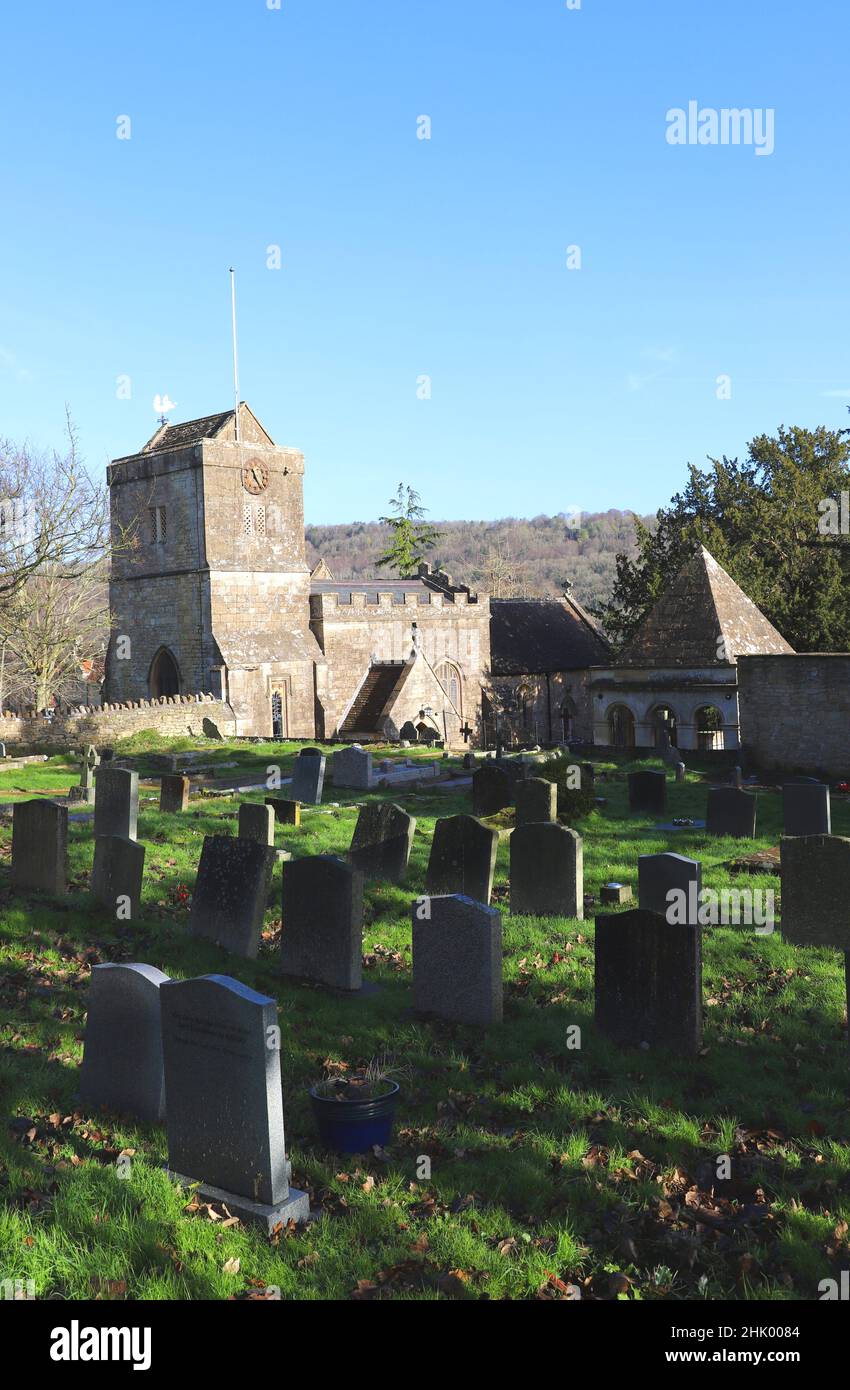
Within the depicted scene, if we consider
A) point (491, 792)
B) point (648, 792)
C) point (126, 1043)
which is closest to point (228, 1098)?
point (126, 1043)

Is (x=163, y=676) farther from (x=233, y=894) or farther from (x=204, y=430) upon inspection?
(x=233, y=894)

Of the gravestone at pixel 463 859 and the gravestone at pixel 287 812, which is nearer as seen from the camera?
the gravestone at pixel 463 859

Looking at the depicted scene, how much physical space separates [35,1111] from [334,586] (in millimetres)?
41942

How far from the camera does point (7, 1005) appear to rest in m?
8.59

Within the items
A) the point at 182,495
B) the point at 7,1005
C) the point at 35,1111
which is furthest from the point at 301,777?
the point at 182,495

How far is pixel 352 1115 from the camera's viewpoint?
6.49 metres

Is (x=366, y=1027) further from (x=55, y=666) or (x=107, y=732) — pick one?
(x=55, y=666)

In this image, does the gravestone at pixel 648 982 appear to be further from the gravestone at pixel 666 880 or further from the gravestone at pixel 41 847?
the gravestone at pixel 41 847

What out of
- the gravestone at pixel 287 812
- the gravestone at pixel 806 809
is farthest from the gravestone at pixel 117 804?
the gravestone at pixel 806 809

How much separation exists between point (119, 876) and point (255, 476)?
30.4 metres

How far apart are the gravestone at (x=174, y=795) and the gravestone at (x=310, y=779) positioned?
7.28 ft

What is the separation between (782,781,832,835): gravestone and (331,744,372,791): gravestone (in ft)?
28.3

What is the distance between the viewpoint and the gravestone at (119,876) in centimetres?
1080
